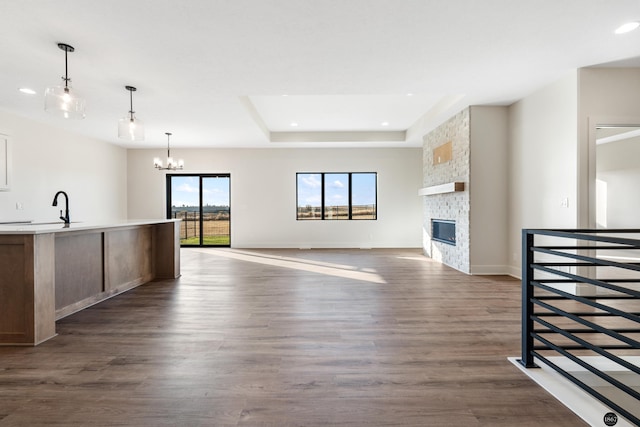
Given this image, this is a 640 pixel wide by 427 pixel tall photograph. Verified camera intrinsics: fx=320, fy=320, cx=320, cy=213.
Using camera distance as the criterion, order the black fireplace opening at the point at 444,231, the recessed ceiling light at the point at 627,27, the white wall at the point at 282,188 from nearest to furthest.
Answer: the recessed ceiling light at the point at 627,27, the black fireplace opening at the point at 444,231, the white wall at the point at 282,188

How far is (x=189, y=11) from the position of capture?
264 cm

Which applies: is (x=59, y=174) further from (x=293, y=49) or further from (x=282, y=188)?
(x=293, y=49)

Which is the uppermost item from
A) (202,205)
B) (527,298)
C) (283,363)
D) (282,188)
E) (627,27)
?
(627,27)

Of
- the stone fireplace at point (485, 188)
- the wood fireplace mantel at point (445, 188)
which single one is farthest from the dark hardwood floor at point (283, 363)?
the wood fireplace mantel at point (445, 188)

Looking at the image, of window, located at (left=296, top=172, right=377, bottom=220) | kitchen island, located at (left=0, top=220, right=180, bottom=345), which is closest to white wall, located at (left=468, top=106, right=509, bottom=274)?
window, located at (left=296, top=172, right=377, bottom=220)

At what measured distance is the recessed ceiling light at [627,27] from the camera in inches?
112

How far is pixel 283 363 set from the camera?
7.50 feet

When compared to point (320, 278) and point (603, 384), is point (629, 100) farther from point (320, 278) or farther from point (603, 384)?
Result: point (320, 278)

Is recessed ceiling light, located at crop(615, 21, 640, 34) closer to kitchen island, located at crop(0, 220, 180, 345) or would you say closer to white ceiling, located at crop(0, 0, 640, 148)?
white ceiling, located at crop(0, 0, 640, 148)

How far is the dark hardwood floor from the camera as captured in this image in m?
1.75

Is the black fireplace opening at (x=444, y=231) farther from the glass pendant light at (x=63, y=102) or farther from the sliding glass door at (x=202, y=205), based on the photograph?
the glass pendant light at (x=63, y=102)

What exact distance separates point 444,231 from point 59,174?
787cm

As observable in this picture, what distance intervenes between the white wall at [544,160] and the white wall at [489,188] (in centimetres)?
12

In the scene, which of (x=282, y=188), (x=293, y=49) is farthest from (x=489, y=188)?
(x=282, y=188)
